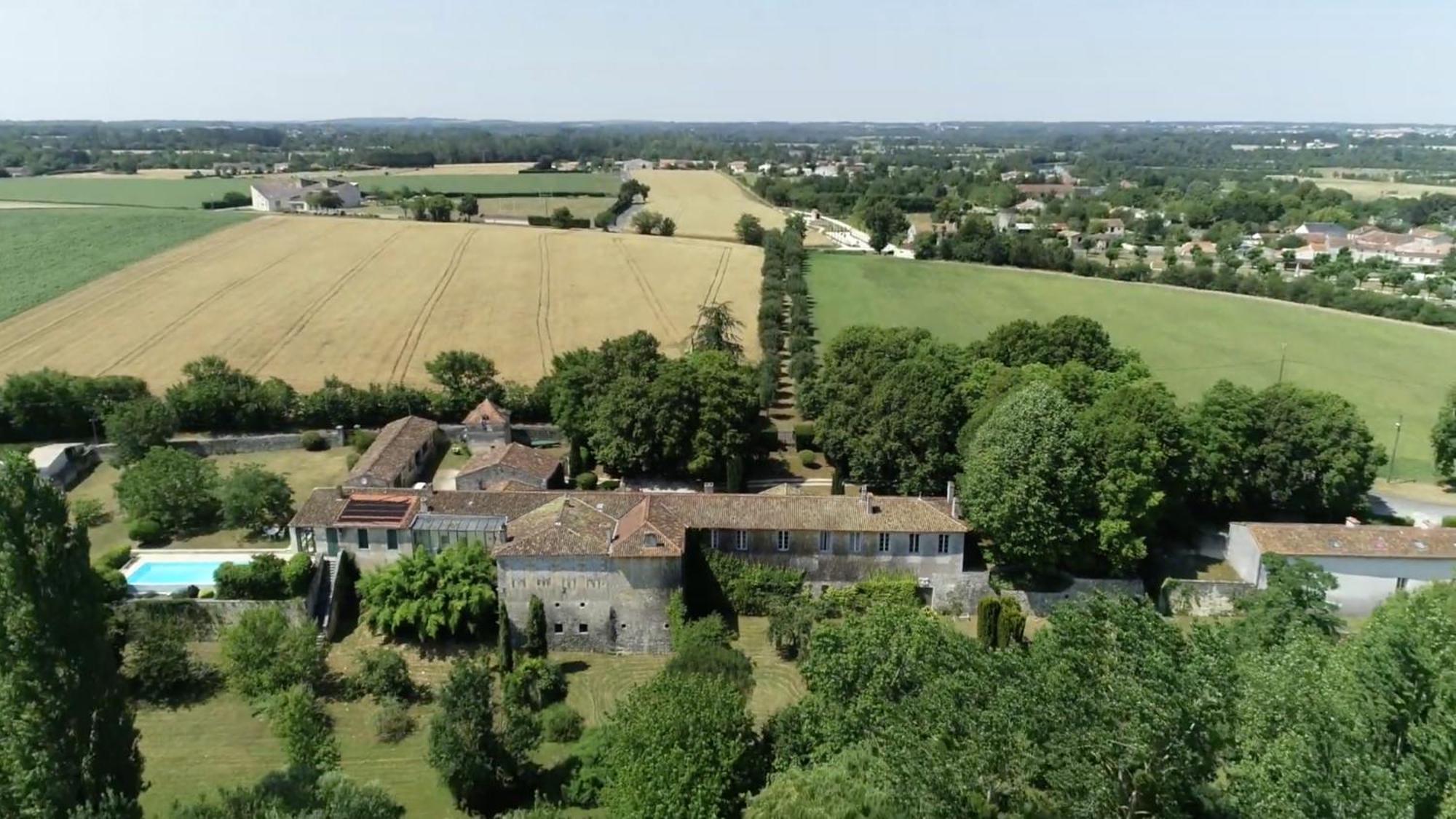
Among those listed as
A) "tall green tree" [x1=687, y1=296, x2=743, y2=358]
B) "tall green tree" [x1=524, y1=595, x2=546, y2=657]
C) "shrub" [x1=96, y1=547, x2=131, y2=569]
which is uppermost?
"tall green tree" [x1=687, y1=296, x2=743, y2=358]

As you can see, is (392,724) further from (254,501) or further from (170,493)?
(170,493)

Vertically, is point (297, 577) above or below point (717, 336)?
below

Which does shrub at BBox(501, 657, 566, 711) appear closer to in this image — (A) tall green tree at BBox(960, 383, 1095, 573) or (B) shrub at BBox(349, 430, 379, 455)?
(A) tall green tree at BBox(960, 383, 1095, 573)

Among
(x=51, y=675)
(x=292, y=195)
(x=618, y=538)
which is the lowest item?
(x=618, y=538)

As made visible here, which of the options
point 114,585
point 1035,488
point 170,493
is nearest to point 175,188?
point 170,493

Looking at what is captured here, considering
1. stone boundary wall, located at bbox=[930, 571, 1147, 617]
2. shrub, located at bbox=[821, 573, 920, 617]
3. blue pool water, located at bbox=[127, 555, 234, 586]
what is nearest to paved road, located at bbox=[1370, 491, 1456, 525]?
stone boundary wall, located at bbox=[930, 571, 1147, 617]

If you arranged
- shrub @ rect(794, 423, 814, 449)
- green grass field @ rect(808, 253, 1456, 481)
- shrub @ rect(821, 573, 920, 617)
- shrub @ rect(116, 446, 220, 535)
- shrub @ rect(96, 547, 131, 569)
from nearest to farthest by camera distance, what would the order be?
shrub @ rect(821, 573, 920, 617) < shrub @ rect(96, 547, 131, 569) < shrub @ rect(116, 446, 220, 535) < shrub @ rect(794, 423, 814, 449) < green grass field @ rect(808, 253, 1456, 481)

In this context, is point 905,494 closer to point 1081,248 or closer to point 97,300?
point 97,300
